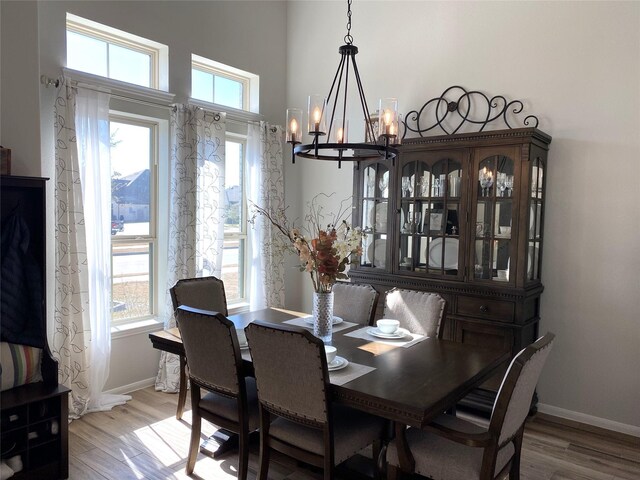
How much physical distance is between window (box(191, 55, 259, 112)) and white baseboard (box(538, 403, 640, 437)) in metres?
3.68

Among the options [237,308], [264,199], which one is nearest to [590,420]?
Result: [237,308]

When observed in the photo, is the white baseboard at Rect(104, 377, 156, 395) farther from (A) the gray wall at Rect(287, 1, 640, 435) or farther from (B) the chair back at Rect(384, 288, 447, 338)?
(A) the gray wall at Rect(287, 1, 640, 435)

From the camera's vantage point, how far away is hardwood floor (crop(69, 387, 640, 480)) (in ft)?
9.26

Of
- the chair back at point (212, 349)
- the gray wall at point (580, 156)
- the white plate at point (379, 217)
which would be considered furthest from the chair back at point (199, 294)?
the gray wall at point (580, 156)

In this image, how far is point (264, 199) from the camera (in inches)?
188

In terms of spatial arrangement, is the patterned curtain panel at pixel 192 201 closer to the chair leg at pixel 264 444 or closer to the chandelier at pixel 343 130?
the chandelier at pixel 343 130

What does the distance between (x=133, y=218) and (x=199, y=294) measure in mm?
1058

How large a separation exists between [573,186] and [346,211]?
2027 mm

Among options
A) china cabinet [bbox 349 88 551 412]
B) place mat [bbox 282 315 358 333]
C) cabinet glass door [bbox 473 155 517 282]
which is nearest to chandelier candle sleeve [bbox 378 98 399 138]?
china cabinet [bbox 349 88 551 412]

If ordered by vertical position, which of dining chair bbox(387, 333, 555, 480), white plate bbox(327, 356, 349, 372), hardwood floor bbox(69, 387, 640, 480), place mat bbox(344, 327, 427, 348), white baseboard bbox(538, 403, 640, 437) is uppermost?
white plate bbox(327, 356, 349, 372)

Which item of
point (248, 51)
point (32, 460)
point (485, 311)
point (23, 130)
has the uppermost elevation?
point (248, 51)

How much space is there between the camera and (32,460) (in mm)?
2643

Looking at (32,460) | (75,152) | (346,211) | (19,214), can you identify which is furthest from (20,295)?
(346,211)

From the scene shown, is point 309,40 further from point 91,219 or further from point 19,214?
point 19,214
